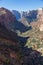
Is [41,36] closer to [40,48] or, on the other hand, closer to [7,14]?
[40,48]

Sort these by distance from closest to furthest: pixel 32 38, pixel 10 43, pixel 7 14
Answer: pixel 10 43, pixel 32 38, pixel 7 14

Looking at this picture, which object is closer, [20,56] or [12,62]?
[12,62]

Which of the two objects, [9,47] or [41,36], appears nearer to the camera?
[9,47]

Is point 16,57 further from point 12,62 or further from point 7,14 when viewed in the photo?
point 7,14

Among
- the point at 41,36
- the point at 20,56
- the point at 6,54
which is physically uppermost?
the point at 6,54

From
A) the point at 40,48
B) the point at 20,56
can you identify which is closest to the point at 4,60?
the point at 20,56

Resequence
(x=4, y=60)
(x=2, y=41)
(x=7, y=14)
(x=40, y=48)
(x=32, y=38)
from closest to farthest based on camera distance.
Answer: (x=4, y=60), (x=2, y=41), (x=40, y=48), (x=32, y=38), (x=7, y=14)

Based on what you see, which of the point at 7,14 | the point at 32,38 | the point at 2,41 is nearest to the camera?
the point at 2,41

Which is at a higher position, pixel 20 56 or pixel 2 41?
pixel 2 41

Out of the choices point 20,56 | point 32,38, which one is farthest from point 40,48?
point 20,56
